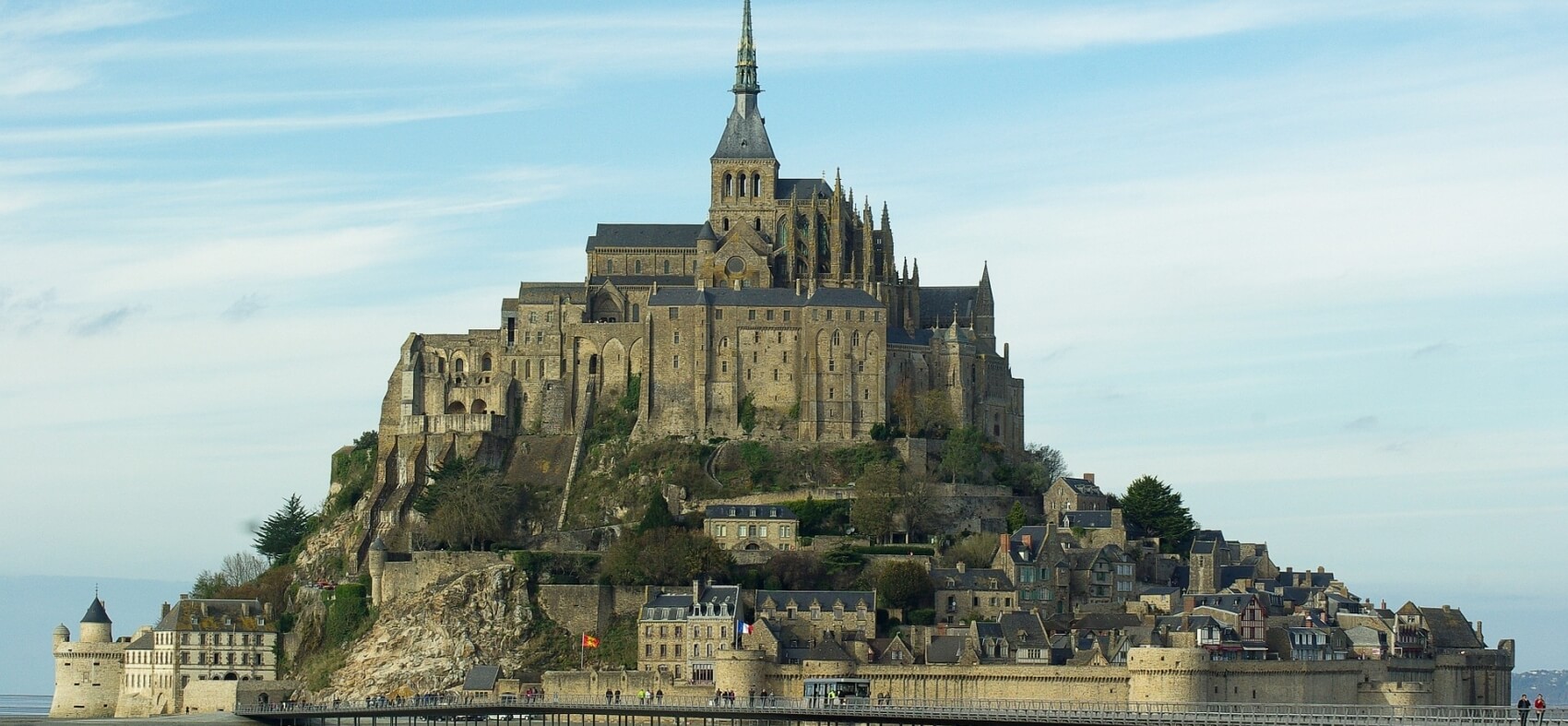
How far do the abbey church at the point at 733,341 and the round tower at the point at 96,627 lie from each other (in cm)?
1324

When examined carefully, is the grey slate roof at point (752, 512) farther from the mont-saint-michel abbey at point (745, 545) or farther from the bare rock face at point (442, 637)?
the bare rock face at point (442, 637)

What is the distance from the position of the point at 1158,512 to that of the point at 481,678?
29539 millimetres

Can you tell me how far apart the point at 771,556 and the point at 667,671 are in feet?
29.4

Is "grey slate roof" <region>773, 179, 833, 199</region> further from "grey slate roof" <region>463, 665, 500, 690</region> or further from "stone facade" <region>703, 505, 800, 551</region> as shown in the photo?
"grey slate roof" <region>463, 665, 500, 690</region>

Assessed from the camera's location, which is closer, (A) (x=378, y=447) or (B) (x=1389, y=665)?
(B) (x=1389, y=665)

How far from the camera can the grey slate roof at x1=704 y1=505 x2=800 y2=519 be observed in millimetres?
105688

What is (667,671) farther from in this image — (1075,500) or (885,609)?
(1075,500)

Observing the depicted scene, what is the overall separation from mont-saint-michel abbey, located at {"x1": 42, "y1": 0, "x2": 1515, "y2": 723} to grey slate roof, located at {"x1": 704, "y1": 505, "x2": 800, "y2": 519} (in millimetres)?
142

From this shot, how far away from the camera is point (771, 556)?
339 feet

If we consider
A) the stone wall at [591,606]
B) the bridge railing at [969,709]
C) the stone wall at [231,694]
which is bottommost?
the bridge railing at [969,709]

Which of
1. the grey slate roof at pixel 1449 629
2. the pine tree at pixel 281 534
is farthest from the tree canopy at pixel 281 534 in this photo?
the grey slate roof at pixel 1449 629

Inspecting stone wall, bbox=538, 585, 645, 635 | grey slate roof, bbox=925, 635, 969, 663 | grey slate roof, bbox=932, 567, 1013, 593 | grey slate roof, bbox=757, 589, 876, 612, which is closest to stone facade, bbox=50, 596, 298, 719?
stone wall, bbox=538, 585, 645, 635

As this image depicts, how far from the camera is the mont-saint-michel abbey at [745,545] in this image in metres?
93.3

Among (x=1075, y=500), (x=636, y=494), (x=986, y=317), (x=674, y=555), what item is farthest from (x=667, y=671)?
(x=986, y=317)
